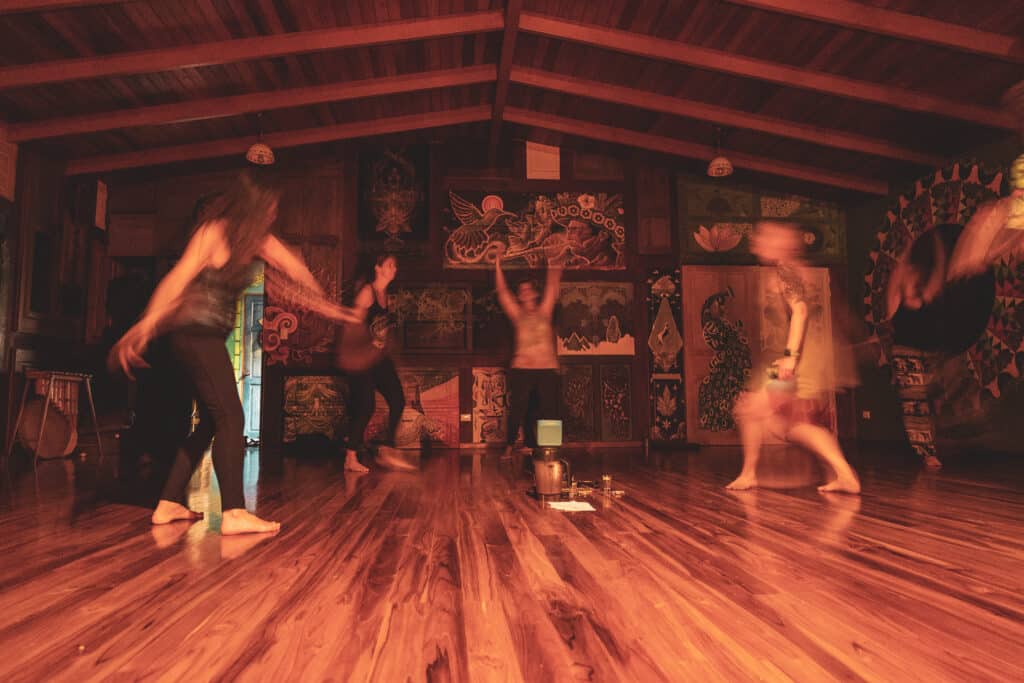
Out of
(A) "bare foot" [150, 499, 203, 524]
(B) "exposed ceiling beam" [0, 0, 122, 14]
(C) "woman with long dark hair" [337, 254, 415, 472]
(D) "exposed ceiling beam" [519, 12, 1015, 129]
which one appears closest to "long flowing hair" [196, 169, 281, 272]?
(A) "bare foot" [150, 499, 203, 524]

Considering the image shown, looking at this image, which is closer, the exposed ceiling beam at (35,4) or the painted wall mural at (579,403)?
the exposed ceiling beam at (35,4)

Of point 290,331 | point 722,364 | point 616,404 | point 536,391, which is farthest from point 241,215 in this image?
point 722,364

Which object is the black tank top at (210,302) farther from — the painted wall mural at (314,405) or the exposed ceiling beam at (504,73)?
the painted wall mural at (314,405)

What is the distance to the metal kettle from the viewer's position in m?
3.17

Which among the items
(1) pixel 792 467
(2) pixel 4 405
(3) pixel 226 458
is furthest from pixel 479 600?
(2) pixel 4 405

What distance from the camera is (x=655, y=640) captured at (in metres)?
1.23

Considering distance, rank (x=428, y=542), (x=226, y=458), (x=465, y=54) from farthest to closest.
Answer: (x=465, y=54) < (x=226, y=458) < (x=428, y=542)

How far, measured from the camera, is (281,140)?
24.3ft

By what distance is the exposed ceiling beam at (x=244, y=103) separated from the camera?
6.24m

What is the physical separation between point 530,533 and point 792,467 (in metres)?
3.53

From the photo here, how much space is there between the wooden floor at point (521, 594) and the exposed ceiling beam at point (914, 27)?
4055 millimetres

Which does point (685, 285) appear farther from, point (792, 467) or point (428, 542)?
point (428, 542)

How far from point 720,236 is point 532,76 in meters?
3.41

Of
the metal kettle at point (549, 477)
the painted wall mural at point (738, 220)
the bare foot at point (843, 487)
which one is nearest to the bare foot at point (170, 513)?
the metal kettle at point (549, 477)
